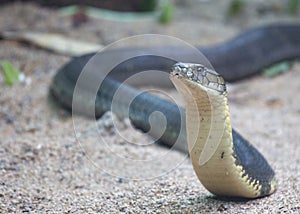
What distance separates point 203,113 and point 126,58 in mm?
4002

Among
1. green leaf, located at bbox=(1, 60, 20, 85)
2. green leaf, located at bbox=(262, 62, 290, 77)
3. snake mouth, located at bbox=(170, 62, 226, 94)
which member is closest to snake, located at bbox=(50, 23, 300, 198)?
snake mouth, located at bbox=(170, 62, 226, 94)

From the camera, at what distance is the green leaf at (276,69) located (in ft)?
24.0

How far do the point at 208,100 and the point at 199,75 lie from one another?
0.47 feet

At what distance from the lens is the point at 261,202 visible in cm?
285

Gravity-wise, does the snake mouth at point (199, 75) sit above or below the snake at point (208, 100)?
above

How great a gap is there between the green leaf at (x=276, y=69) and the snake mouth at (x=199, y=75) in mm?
4933

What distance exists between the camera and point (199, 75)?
2.50 m

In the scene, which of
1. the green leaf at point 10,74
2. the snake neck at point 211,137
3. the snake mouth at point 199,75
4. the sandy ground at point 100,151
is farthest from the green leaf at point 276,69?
the snake mouth at point 199,75

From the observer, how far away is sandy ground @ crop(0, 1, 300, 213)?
115 inches

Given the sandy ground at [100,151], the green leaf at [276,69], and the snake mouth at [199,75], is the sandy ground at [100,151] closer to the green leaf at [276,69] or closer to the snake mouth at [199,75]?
the green leaf at [276,69]

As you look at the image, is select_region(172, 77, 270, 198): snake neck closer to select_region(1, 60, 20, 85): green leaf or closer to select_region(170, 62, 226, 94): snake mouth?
select_region(170, 62, 226, 94): snake mouth

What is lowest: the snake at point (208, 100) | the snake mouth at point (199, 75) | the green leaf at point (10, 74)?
the green leaf at point (10, 74)

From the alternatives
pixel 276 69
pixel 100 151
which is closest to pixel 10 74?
pixel 100 151

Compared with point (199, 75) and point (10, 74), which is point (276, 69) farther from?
point (199, 75)
